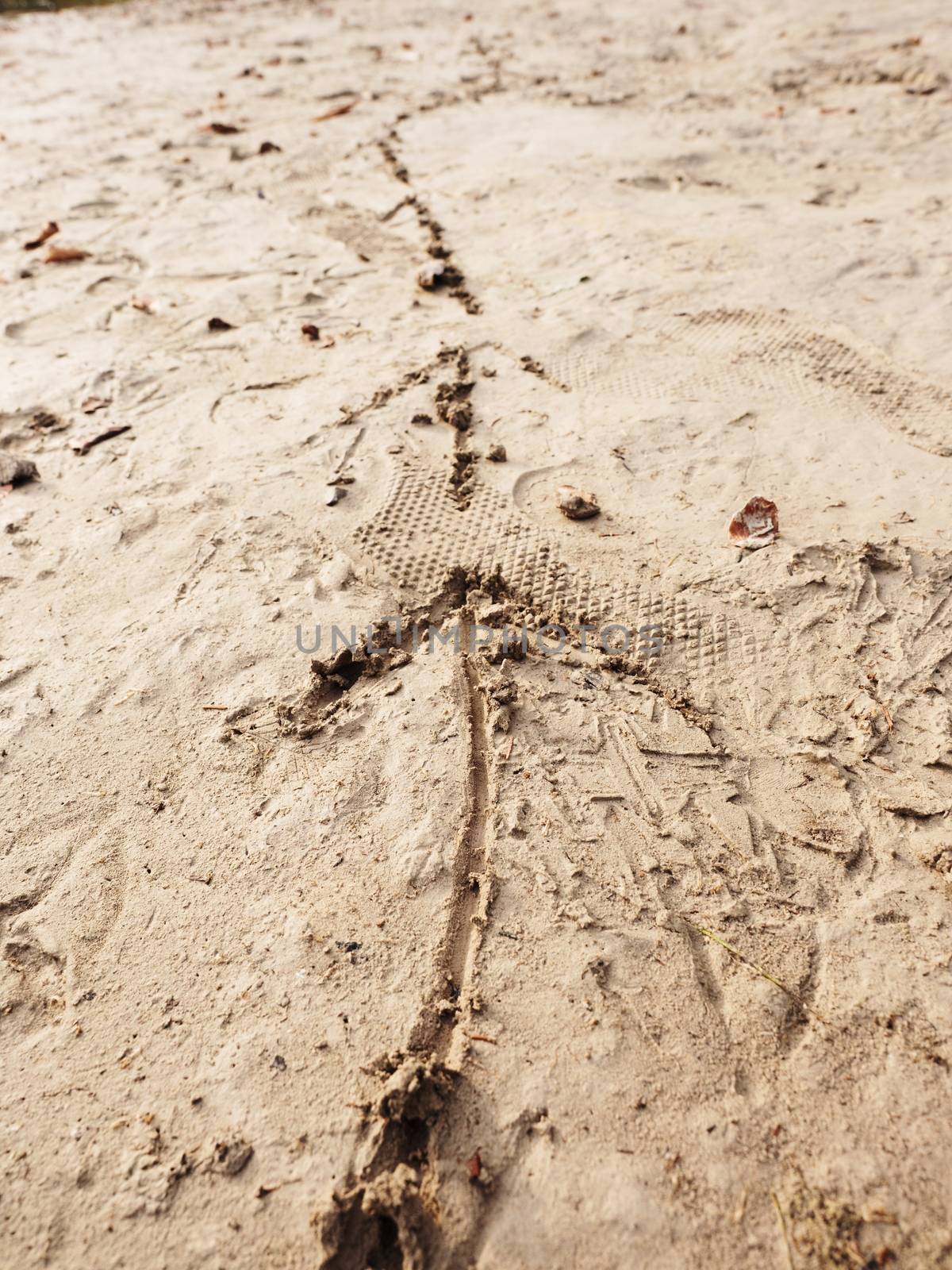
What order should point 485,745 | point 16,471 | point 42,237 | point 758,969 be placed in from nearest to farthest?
point 758,969 → point 485,745 → point 16,471 → point 42,237

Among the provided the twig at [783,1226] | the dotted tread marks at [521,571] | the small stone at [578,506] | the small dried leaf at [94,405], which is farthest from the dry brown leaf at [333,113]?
the twig at [783,1226]

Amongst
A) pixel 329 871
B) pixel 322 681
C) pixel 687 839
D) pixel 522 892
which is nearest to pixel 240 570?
pixel 322 681

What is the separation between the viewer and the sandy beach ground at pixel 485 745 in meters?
1.23

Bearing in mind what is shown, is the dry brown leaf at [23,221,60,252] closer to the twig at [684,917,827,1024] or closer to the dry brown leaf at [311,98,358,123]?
the dry brown leaf at [311,98,358,123]

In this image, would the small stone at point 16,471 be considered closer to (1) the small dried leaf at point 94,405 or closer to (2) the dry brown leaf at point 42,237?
(1) the small dried leaf at point 94,405

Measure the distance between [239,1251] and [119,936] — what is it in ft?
1.98

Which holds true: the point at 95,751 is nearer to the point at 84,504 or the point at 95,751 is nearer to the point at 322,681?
the point at 322,681

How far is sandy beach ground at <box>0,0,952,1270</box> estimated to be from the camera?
1228mm

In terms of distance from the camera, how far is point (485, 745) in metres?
1.79

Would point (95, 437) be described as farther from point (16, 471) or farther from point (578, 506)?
Result: point (578, 506)

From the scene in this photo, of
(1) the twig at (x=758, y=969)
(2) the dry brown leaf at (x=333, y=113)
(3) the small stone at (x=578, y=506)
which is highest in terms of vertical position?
(2) the dry brown leaf at (x=333, y=113)

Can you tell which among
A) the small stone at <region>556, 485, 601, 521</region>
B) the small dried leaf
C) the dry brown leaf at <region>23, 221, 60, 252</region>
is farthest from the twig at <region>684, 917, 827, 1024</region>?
the dry brown leaf at <region>23, 221, 60, 252</region>

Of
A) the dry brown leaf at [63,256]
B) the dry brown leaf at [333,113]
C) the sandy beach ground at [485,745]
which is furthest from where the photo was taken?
the dry brown leaf at [333,113]

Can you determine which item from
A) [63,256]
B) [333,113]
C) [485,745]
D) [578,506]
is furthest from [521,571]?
[333,113]
